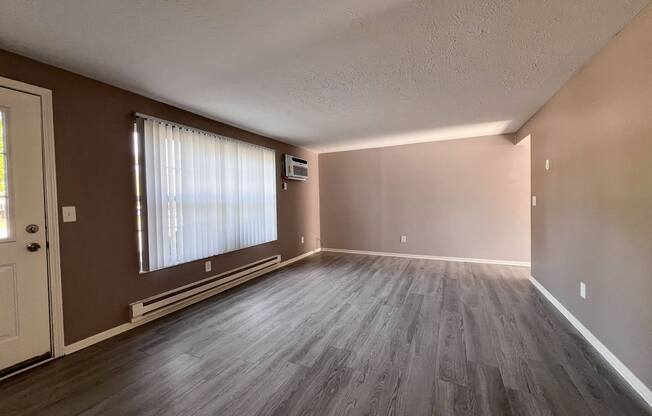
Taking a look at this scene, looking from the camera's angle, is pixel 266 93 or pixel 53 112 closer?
pixel 53 112

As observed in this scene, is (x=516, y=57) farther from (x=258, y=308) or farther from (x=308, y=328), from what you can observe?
(x=258, y=308)

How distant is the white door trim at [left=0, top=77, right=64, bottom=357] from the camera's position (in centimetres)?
198

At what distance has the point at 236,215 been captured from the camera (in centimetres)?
373

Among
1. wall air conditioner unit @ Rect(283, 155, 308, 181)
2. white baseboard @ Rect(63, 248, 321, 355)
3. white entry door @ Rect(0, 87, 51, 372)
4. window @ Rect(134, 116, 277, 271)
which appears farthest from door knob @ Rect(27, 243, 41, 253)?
wall air conditioner unit @ Rect(283, 155, 308, 181)

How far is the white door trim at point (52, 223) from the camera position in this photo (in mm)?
1979

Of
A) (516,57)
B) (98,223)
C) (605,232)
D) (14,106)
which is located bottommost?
(605,232)

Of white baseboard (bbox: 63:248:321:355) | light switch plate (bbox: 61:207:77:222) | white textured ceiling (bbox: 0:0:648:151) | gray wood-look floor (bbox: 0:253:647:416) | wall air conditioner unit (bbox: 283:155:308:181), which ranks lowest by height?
gray wood-look floor (bbox: 0:253:647:416)

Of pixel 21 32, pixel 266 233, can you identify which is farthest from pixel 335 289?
pixel 21 32

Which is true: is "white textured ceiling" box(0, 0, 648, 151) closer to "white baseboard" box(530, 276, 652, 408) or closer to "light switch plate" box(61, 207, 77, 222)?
"light switch plate" box(61, 207, 77, 222)

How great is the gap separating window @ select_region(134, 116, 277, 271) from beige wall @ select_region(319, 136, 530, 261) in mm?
2077

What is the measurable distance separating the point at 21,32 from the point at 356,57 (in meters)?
2.20

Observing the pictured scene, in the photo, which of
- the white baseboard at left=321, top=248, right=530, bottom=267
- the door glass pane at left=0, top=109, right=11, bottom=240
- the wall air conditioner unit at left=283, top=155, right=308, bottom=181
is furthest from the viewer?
the wall air conditioner unit at left=283, top=155, right=308, bottom=181

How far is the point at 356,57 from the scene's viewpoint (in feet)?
6.47

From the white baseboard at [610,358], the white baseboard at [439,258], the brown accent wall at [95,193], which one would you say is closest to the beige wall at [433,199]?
the white baseboard at [439,258]
